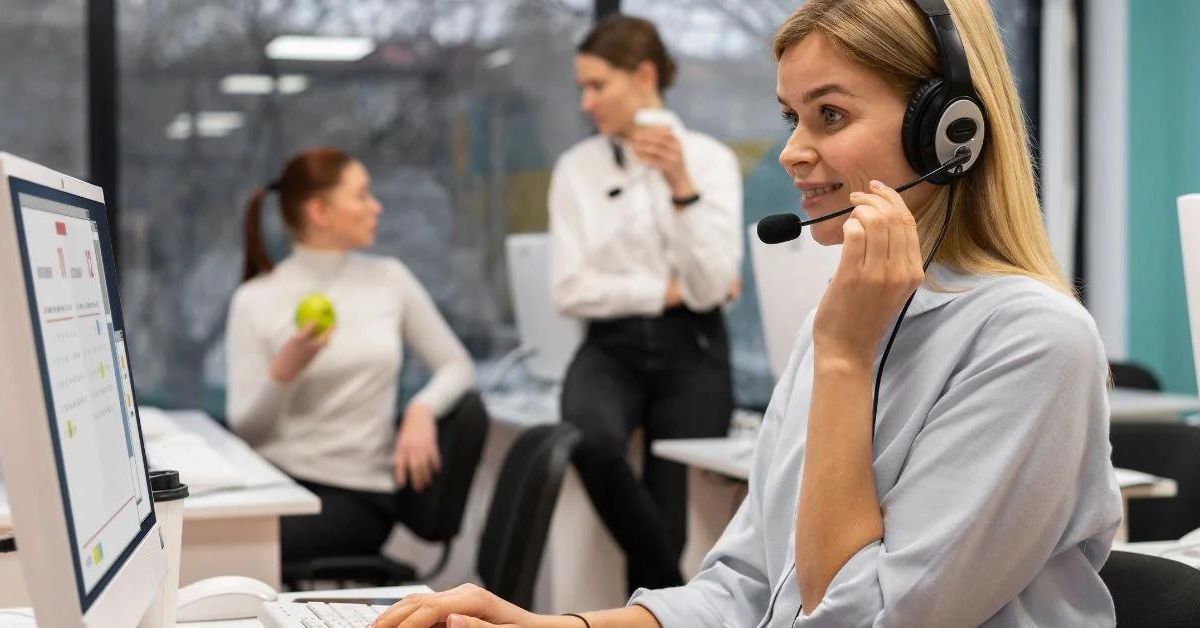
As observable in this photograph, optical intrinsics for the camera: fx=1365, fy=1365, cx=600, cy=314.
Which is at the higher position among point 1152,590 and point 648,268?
point 648,268

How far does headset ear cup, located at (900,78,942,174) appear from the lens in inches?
46.7

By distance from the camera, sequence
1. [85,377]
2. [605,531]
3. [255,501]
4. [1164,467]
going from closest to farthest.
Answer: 1. [85,377]
2. [255,501]
3. [1164,467]
4. [605,531]

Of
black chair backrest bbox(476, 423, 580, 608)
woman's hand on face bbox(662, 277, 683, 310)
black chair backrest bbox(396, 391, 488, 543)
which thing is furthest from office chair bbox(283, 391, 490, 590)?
black chair backrest bbox(476, 423, 580, 608)

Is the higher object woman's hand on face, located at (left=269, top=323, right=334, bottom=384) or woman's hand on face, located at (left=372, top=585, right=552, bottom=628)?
woman's hand on face, located at (left=269, top=323, right=334, bottom=384)

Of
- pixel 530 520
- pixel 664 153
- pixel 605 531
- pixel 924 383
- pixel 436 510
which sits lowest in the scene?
pixel 605 531

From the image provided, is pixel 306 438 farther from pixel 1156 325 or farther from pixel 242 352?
pixel 1156 325

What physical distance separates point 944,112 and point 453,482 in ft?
6.53

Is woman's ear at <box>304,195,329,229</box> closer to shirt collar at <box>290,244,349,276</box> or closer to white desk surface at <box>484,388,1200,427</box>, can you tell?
shirt collar at <box>290,244,349,276</box>

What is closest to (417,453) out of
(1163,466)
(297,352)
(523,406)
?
(297,352)

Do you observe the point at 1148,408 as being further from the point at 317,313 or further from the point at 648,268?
the point at 317,313

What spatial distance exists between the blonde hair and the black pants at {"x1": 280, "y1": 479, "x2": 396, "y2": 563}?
1968 millimetres

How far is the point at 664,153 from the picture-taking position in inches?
130

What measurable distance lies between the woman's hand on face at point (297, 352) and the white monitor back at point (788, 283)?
1.01m

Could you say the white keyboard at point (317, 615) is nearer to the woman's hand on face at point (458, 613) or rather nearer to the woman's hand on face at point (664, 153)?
the woman's hand on face at point (458, 613)
